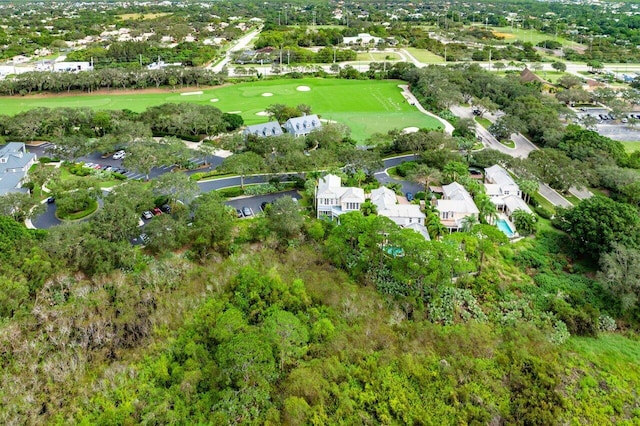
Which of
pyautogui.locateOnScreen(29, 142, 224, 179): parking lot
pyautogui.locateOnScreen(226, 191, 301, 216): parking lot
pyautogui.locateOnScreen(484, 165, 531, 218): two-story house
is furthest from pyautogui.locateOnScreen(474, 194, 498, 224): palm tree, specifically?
pyautogui.locateOnScreen(29, 142, 224, 179): parking lot

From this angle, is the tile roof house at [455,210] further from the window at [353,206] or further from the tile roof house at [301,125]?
the tile roof house at [301,125]

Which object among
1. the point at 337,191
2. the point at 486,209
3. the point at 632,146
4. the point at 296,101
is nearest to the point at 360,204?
the point at 337,191

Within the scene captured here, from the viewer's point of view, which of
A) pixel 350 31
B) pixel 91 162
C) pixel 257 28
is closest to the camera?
pixel 91 162

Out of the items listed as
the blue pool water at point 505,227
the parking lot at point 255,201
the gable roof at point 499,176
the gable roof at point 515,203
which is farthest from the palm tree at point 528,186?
the parking lot at point 255,201

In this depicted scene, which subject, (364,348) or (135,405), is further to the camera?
(364,348)

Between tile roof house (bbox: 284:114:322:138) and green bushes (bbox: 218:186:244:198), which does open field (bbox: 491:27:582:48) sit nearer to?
tile roof house (bbox: 284:114:322:138)

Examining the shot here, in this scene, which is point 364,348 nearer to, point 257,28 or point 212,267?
point 212,267

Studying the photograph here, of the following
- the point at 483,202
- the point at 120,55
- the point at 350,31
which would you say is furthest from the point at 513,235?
the point at 350,31
